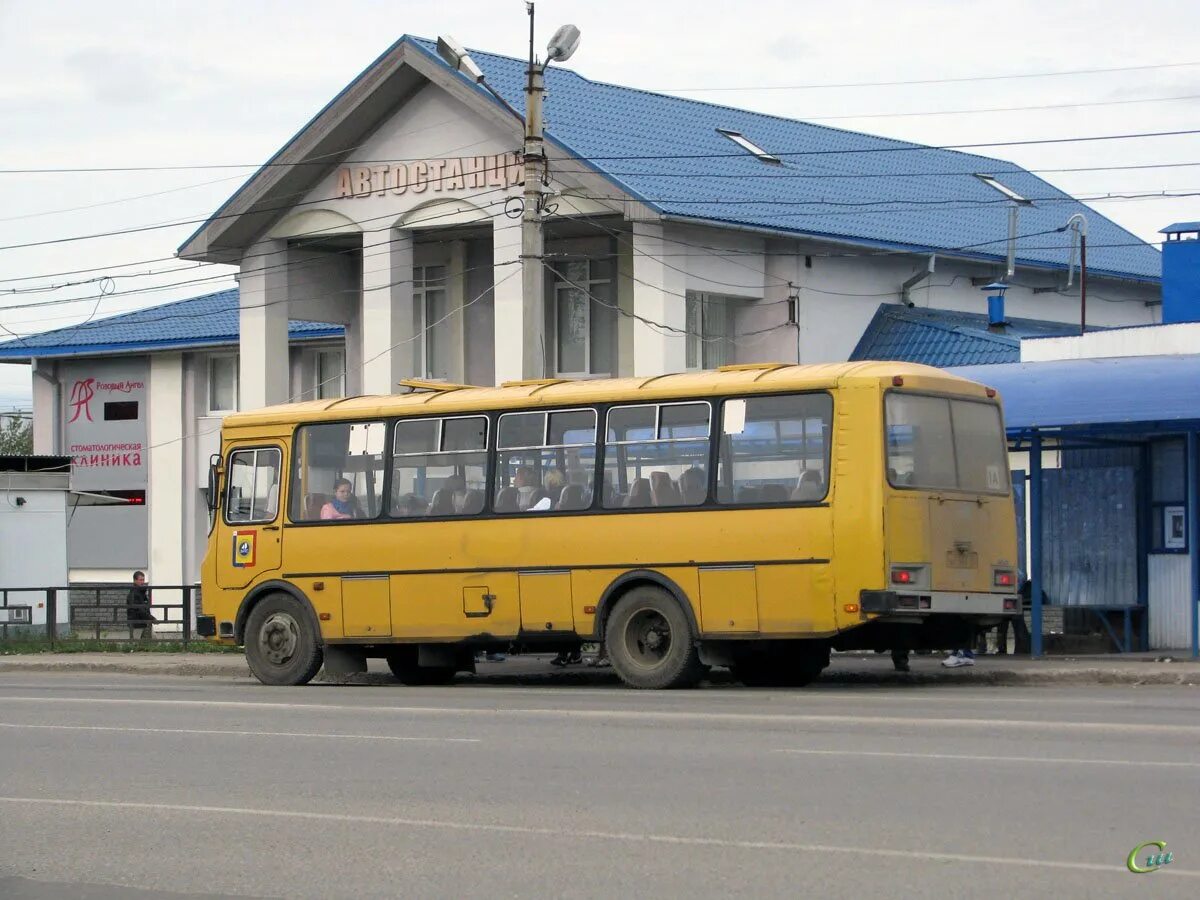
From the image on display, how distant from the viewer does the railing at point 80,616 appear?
1237 inches

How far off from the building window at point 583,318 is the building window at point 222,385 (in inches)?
550

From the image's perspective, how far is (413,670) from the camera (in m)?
22.4

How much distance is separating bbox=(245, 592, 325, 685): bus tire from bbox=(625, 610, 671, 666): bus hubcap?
Answer: 420 centimetres

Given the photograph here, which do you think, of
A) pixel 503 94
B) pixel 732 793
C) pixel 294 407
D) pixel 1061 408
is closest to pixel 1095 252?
pixel 503 94

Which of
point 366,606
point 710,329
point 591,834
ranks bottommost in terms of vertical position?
point 591,834

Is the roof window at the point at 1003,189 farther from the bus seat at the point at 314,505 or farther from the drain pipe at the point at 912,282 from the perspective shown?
the bus seat at the point at 314,505

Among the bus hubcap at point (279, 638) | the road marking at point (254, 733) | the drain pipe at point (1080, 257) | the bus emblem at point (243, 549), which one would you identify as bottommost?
the road marking at point (254, 733)

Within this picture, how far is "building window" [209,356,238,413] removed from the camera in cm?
4550

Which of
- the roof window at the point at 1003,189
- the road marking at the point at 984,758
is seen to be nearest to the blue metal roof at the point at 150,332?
the roof window at the point at 1003,189

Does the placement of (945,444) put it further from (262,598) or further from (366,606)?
(262,598)

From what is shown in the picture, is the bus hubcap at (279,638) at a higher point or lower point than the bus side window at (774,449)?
lower

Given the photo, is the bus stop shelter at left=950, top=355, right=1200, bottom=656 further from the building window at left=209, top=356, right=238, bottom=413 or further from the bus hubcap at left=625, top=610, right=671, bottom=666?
the building window at left=209, top=356, right=238, bottom=413

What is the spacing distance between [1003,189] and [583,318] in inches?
500

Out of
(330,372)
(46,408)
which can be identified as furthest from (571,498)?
(46,408)
